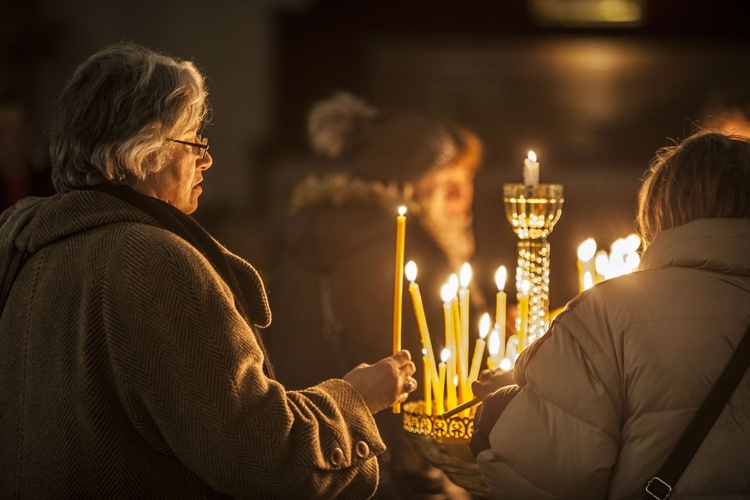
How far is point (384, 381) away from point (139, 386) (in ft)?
1.66

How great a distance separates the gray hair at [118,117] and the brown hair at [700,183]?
0.88 m

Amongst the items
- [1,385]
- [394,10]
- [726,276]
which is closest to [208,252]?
[1,385]

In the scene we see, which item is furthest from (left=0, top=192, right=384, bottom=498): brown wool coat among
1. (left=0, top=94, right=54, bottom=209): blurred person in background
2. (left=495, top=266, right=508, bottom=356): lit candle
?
(left=0, top=94, right=54, bottom=209): blurred person in background

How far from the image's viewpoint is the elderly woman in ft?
5.57

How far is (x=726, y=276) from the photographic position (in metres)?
1.82

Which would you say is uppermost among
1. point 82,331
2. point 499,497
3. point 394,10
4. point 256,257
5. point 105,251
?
point 394,10

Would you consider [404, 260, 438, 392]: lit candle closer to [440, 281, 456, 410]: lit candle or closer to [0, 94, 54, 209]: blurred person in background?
[440, 281, 456, 410]: lit candle

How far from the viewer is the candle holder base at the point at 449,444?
198 cm

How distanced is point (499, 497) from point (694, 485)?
35 centimetres

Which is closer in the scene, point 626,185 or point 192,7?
point 626,185

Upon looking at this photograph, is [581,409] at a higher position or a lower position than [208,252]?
lower

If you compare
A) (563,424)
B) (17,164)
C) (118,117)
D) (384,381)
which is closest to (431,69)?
(17,164)

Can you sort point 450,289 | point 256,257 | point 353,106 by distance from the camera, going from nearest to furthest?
1. point 450,289
2. point 353,106
3. point 256,257

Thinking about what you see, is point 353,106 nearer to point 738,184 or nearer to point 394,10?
point 738,184
